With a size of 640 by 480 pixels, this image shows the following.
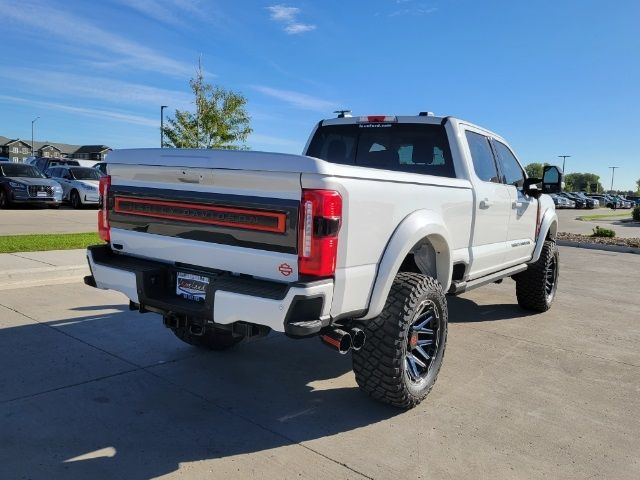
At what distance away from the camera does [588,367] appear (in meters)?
4.93

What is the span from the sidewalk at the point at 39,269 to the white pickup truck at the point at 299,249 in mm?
3469

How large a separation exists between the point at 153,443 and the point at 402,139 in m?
3.35

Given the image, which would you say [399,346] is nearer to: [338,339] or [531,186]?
[338,339]

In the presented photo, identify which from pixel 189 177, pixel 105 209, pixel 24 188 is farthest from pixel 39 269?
pixel 24 188

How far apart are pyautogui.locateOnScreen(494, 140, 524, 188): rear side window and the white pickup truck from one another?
1070 millimetres

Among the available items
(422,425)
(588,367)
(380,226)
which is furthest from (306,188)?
(588,367)

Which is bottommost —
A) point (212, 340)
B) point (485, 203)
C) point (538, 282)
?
point (212, 340)

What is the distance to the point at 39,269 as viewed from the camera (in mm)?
7195

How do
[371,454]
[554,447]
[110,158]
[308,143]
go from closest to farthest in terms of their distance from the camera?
[371,454] → [554,447] → [110,158] → [308,143]

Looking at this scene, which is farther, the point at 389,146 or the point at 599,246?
the point at 599,246

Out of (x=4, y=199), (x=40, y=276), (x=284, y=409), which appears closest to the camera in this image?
(x=284, y=409)

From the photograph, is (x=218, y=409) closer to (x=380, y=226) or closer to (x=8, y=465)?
(x=8, y=465)

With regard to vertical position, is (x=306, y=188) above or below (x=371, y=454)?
above

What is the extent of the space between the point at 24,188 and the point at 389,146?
1703 cm
